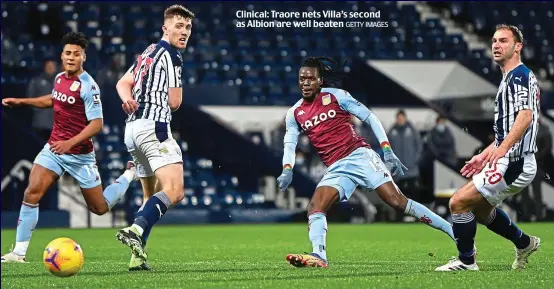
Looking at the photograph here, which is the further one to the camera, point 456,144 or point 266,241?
point 456,144

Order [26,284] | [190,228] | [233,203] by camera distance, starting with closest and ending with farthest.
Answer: [26,284], [190,228], [233,203]

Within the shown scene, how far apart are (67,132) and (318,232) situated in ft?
9.08

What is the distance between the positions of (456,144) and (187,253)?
10.5 metres

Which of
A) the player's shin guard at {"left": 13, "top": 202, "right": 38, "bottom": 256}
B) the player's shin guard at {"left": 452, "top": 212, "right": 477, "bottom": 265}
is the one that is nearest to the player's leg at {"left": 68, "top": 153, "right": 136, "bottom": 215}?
the player's shin guard at {"left": 13, "top": 202, "right": 38, "bottom": 256}

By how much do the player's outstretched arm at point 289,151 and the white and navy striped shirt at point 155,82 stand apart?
1075mm

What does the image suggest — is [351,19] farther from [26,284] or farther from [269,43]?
[26,284]

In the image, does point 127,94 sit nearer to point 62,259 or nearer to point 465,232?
point 62,259

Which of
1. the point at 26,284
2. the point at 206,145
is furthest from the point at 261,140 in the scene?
the point at 26,284

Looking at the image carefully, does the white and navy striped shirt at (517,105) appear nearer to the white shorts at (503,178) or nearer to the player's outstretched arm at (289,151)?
the white shorts at (503,178)

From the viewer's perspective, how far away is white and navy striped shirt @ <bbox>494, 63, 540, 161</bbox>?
775 centimetres

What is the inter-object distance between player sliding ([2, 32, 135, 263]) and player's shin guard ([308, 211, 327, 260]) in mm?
2230

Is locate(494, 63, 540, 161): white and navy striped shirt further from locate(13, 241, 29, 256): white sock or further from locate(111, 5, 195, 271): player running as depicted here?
locate(13, 241, 29, 256): white sock

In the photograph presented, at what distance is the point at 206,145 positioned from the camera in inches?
774

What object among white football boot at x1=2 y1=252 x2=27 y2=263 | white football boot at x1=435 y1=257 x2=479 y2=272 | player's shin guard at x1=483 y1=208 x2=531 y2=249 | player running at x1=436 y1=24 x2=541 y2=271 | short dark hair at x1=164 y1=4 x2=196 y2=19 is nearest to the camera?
player running at x1=436 y1=24 x2=541 y2=271
